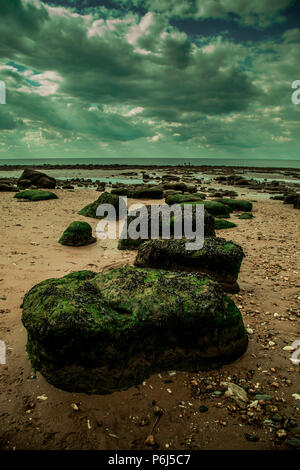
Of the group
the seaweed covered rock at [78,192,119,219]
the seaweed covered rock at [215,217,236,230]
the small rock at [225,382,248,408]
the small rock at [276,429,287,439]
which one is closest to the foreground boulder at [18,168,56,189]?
the seaweed covered rock at [78,192,119,219]

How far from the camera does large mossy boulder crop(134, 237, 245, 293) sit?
6262 mm

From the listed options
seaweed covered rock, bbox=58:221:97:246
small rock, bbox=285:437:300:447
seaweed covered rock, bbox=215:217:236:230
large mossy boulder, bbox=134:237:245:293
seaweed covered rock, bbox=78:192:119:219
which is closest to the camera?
small rock, bbox=285:437:300:447

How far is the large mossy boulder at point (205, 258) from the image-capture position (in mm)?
6262

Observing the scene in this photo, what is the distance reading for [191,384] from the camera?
3.66 meters

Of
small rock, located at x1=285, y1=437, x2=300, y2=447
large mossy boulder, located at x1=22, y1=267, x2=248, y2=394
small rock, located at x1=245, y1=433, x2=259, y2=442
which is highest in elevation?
large mossy boulder, located at x1=22, y1=267, x2=248, y2=394

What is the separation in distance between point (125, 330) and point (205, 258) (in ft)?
11.1

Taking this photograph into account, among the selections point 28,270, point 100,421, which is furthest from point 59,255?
point 100,421

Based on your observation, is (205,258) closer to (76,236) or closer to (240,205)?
(76,236)

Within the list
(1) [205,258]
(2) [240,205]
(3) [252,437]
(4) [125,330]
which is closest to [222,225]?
(2) [240,205]

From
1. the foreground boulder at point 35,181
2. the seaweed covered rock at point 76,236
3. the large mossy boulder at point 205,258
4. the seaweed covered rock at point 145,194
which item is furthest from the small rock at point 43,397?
the foreground boulder at point 35,181

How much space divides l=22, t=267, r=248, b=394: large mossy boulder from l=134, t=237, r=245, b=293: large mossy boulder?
2.00 m

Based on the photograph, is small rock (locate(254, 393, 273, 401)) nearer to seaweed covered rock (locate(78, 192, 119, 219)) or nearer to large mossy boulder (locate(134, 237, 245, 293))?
large mossy boulder (locate(134, 237, 245, 293))

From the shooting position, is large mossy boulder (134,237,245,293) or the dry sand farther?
large mossy boulder (134,237,245,293)
